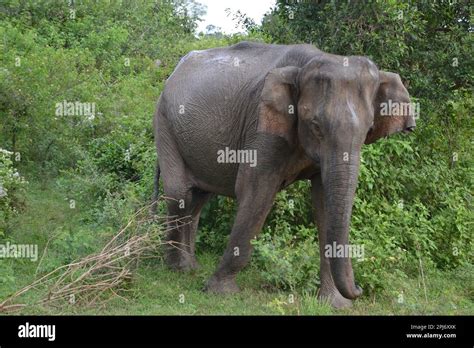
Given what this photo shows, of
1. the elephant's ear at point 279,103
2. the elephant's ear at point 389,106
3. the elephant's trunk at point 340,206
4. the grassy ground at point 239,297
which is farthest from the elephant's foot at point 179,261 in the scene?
the elephant's trunk at point 340,206

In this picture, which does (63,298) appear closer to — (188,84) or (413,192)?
(188,84)

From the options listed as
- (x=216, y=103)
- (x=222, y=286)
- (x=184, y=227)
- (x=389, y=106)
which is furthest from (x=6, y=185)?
(x=389, y=106)

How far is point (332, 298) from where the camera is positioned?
794 centimetres

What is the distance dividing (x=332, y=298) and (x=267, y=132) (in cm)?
185

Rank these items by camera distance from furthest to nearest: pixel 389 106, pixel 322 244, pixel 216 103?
1. pixel 216 103
2. pixel 322 244
3. pixel 389 106

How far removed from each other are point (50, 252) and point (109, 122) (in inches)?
204

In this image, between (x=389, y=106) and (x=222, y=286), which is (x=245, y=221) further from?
(x=389, y=106)

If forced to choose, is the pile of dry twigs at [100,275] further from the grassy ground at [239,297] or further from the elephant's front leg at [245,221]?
the elephant's front leg at [245,221]

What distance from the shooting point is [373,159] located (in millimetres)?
9906

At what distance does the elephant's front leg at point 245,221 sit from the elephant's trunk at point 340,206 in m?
1.10

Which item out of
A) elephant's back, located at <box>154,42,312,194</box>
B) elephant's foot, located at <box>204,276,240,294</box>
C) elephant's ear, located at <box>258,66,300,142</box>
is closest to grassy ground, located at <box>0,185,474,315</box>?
elephant's foot, located at <box>204,276,240,294</box>

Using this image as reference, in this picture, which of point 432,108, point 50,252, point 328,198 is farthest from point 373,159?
point 50,252

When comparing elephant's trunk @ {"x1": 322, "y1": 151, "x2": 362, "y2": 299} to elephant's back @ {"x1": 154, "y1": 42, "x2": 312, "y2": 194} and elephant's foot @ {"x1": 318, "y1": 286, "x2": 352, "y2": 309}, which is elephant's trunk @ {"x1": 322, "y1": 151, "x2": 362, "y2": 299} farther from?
elephant's back @ {"x1": 154, "y1": 42, "x2": 312, "y2": 194}

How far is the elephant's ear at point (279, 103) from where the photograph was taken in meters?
7.37
